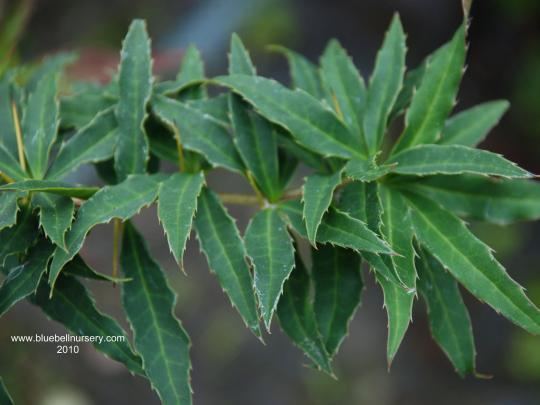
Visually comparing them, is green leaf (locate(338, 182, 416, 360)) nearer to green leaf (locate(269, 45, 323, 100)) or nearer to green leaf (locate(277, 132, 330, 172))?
green leaf (locate(277, 132, 330, 172))

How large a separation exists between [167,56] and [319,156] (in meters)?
1.00

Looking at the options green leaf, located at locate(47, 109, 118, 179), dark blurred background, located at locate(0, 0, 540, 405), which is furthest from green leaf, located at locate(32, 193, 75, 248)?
dark blurred background, located at locate(0, 0, 540, 405)

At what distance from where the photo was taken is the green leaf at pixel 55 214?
1261 millimetres

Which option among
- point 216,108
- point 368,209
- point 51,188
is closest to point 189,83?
point 216,108

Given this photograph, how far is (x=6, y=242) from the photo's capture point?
133 centimetres

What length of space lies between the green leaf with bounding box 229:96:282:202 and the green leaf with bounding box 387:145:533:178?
0.99 feet

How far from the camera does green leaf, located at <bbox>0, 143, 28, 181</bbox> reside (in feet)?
4.85

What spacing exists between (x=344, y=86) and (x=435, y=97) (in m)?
0.25

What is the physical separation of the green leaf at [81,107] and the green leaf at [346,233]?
0.62 metres

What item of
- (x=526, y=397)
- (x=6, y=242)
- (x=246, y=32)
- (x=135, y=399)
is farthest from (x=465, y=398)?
(x=6, y=242)

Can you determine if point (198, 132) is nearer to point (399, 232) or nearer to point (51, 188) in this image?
point (51, 188)

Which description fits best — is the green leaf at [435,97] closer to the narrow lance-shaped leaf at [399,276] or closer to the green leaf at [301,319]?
the narrow lance-shaped leaf at [399,276]

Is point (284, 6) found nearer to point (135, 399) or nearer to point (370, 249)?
point (135, 399)

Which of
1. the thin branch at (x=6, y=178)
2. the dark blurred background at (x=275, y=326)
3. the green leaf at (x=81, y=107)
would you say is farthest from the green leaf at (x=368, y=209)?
the dark blurred background at (x=275, y=326)
